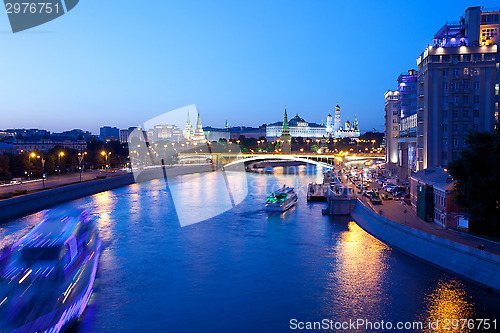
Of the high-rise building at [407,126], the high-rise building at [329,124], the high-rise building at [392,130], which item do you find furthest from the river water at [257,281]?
the high-rise building at [329,124]

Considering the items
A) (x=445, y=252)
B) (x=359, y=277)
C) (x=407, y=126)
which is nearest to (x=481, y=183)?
(x=445, y=252)

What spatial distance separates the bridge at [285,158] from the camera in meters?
57.0

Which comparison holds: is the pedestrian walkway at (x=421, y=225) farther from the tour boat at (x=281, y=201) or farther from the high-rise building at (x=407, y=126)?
the high-rise building at (x=407, y=126)

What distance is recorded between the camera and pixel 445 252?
46.4ft

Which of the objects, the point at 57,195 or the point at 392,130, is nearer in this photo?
the point at 57,195

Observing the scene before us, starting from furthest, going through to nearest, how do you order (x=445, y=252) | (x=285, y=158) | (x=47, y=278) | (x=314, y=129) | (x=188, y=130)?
(x=314, y=129), (x=188, y=130), (x=285, y=158), (x=445, y=252), (x=47, y=278)

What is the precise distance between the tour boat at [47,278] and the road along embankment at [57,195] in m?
16.0

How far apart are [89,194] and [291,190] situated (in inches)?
757

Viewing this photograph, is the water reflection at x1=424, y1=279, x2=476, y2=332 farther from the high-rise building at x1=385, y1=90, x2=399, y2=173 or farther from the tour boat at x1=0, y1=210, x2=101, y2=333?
the high-rise building at x1=385, y1=90, x2=399, y2=173

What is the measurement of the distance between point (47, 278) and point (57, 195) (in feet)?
83.1

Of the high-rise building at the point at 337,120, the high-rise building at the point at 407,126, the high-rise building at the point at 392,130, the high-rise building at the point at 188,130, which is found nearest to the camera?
the high-rise building at the point at 407,126

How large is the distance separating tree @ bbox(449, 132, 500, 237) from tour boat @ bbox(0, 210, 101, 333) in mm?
12995

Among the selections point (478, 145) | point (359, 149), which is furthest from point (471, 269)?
point (359, 149)

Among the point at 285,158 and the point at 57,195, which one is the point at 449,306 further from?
the point at 285,158
